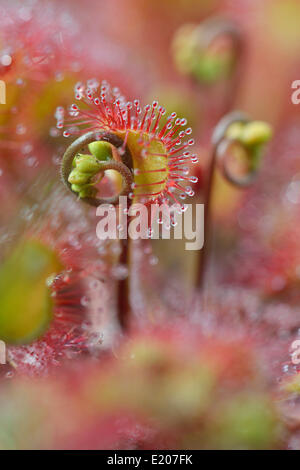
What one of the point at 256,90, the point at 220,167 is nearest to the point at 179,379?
the point at 220,167

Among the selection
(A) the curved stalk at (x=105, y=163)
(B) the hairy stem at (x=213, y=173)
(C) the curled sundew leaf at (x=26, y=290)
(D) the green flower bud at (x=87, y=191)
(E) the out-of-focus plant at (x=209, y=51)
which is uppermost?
(E) the out-of-focus plant at (x=209, y=51)

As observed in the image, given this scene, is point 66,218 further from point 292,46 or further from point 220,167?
point 292,46

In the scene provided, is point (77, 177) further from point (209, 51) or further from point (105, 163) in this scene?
point (209, 51)

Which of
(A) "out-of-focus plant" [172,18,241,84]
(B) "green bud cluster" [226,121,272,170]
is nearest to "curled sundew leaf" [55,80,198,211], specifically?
(B) "green bud cluster" [226,121,272,170]

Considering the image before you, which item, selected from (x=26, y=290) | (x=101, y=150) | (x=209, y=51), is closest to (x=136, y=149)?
(x=101, y=150)

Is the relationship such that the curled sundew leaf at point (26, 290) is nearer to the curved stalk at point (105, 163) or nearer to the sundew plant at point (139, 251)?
the sundew plant at point (139, 251)

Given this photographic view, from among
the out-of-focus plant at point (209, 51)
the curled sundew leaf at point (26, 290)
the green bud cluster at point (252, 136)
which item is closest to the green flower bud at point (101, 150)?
the curled sundew leaf at point (26, 290)

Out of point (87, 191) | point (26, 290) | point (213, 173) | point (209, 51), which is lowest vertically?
point (26, 290)

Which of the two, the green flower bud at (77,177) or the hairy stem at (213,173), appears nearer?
the green flower bud at (77,177)
